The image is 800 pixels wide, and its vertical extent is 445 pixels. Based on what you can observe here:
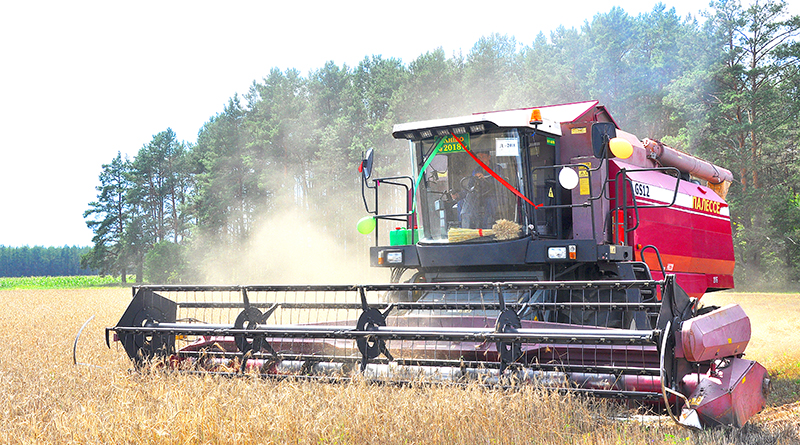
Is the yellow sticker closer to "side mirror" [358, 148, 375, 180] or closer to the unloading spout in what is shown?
the unloading spout

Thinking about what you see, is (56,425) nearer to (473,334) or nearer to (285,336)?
(285,336)

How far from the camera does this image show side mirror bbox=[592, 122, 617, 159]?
5.41 meters

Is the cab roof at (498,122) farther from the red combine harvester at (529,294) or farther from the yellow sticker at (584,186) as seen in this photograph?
the yellow sticker at (584,186)

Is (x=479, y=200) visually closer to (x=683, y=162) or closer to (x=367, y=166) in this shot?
(x=367, y=166)

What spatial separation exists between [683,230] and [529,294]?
8.99 feet

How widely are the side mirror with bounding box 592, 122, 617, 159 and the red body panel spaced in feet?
2.63

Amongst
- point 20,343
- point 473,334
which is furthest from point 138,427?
point 20,343

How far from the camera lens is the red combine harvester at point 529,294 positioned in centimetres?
381

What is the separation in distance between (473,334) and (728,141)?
25411mm

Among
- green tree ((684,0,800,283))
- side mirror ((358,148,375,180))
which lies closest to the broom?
side mirror ((358,148,375,180))

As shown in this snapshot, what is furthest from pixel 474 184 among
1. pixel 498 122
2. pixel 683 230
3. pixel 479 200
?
pixel 683 230

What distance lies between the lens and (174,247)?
41156 mm

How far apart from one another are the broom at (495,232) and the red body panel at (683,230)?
3.65 feet

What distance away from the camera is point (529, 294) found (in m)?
5.38
